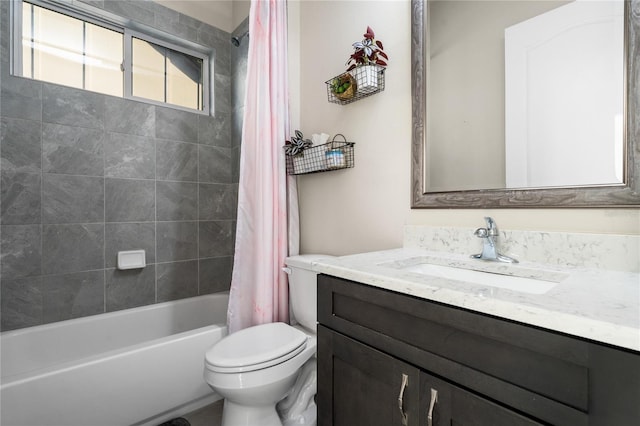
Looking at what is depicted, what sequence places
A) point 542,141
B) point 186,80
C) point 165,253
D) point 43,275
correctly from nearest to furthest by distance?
1. point 542,141
2. point 43,275
3. point 165,253
4. point 186,80

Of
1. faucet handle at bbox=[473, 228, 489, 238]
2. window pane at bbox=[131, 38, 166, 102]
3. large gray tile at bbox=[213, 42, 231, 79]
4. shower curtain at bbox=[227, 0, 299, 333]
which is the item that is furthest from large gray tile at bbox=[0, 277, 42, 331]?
faucet handle at bbox=[473, 228, 489, 238]

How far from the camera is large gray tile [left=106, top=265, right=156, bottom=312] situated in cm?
202

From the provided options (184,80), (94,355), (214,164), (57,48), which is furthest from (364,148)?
(57,48)

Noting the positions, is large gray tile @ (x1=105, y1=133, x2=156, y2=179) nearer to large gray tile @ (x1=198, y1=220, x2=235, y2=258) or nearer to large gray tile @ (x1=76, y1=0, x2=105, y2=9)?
large gray tile @ (x1=198, y1=220, x2=235, y2=258)

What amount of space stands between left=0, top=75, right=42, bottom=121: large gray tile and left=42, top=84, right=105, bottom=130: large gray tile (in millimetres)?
31

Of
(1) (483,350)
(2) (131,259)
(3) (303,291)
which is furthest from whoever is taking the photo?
(2) (131,259)

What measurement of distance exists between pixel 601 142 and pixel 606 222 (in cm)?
24

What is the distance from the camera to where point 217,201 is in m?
2.51

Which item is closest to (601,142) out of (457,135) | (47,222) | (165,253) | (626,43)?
(626,43)

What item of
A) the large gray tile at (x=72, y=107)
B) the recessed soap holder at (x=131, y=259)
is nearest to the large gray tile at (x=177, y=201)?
the recessed soap holder at (x=131, y=259)

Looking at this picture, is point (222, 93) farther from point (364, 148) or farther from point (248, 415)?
point (248, 415)

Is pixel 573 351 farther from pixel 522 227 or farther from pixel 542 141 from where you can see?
pixel 542 141

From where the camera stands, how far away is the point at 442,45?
127cm

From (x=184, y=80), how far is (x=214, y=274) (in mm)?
1610
